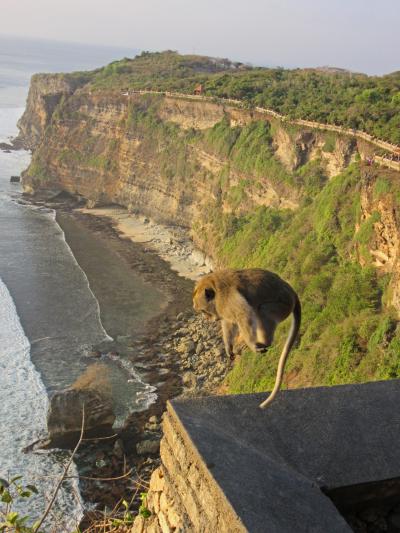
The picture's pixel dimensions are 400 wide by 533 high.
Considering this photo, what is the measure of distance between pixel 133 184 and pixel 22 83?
9837cm

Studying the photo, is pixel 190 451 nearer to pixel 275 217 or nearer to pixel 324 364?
pixel 324 364

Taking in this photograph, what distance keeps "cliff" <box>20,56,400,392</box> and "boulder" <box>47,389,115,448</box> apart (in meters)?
4.86

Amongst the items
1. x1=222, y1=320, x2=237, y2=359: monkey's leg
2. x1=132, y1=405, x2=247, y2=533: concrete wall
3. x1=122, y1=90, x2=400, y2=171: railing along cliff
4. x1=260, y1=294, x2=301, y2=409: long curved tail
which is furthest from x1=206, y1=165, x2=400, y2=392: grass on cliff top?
x1=132, y1=405, x2=247, y2=533: concrete wall

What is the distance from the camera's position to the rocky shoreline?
53.9 feet

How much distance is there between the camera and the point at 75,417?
1814 centimetres

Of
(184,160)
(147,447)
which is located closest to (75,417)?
(147,447)

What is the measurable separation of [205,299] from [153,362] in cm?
1795

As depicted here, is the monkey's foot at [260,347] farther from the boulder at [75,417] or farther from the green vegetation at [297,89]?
the green vegetation at [297,89]

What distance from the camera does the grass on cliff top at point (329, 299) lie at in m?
17.6

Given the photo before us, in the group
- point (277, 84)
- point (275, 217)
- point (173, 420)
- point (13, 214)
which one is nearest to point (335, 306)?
point (275, 217)

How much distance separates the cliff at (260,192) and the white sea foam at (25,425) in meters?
6.99

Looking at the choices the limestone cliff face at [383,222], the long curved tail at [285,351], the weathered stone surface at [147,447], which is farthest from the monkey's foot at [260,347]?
the limestone cliff face at [383,222]

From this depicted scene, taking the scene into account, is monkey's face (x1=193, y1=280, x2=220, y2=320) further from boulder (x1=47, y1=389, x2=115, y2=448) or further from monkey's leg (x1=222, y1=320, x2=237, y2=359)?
boulder (x1=47, y1=389, x2=115, y2=448)

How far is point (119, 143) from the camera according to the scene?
51125 mm
